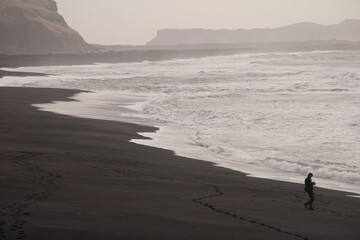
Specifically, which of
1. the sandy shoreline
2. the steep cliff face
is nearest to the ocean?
the sandy shoreline

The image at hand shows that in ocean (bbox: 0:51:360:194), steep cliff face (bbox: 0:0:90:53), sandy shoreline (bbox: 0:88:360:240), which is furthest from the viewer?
steep cliff face (bbox: 0:0:90:53)

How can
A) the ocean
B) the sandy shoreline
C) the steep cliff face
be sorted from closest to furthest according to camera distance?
the sandy shoreline, the ocean, the steep cliff face

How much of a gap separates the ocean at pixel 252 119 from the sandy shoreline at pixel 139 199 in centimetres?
217

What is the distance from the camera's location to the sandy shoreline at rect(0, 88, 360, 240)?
8430mm

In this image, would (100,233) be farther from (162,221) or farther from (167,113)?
(167,113)

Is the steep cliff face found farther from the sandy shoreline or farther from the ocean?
the sandy shoreline

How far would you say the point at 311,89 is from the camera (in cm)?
4694

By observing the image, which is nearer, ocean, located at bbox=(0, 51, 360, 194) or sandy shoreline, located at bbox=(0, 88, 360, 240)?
sandy shoreline, located at bbox=(0, 88, 360, 240)

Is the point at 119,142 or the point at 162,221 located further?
the point at 119,142

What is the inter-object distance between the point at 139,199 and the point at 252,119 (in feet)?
61.5

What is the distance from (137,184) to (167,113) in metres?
19.3

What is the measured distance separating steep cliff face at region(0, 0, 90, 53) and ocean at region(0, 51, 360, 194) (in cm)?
9516

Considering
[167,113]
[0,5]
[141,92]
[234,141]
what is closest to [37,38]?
[0,5]

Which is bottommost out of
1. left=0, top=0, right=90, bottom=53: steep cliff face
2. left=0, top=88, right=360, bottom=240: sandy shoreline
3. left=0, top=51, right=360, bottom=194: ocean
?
left=0, top=51, right=360, bottom=194: ocean
